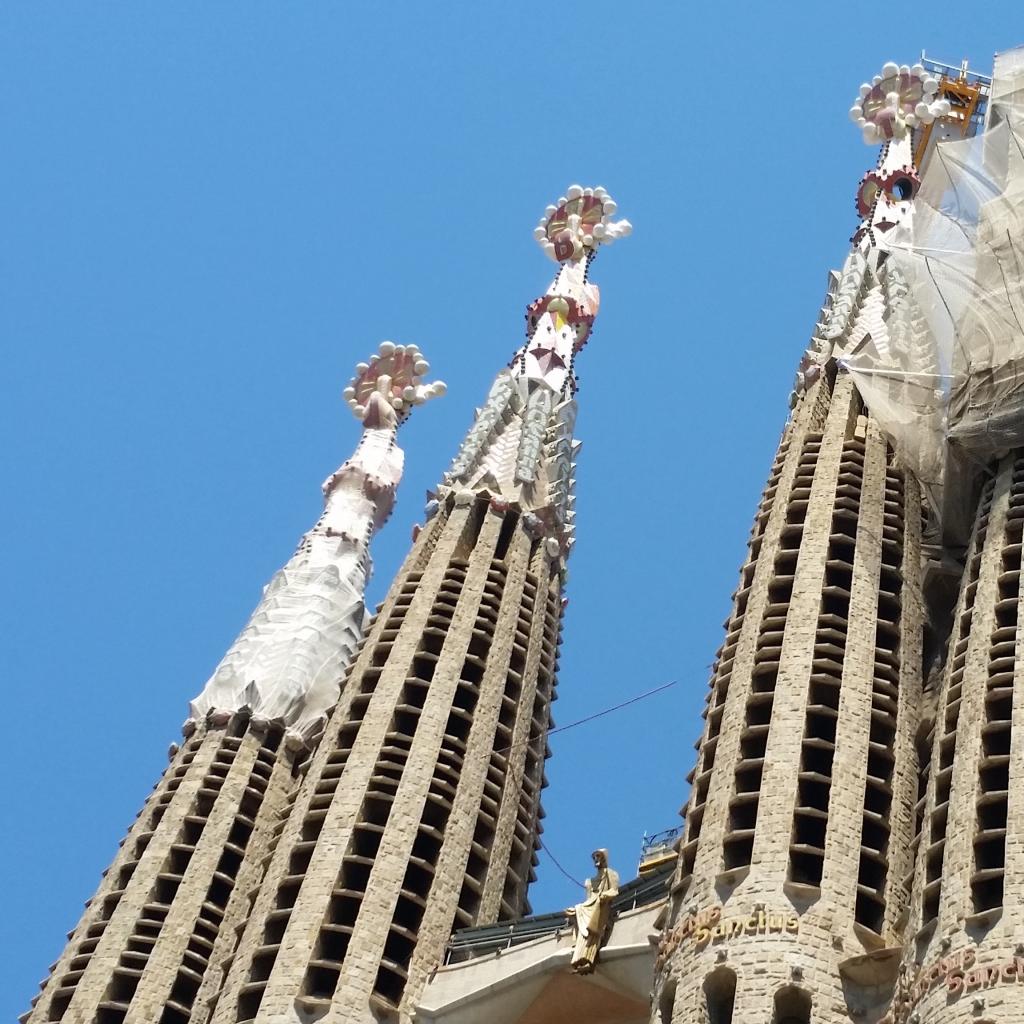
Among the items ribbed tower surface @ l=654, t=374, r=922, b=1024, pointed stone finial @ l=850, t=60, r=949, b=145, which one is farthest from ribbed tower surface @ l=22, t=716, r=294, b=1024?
pointed stone finial @ l=850, t=60, r=949, b=145

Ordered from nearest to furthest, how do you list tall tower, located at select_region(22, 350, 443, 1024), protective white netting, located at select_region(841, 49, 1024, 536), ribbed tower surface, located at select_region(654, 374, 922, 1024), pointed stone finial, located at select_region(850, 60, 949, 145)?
1. ribbed tower surface, located at select_region(654, 374, 922, 1024)
2. protective white netting, located at select_region(841, 49, 1024, 536)
3. tall tower, located at select_region(22, 350, 443, 1024)
4. pointed stone finial, located at select_region(850, 60, 949, 145)

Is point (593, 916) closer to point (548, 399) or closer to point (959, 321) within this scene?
point (959, 321)

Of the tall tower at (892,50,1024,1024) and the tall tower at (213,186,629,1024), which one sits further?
the tall tower at (213,186,629,1024)

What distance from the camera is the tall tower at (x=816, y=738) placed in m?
36.2

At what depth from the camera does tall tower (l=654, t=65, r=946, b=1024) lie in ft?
119

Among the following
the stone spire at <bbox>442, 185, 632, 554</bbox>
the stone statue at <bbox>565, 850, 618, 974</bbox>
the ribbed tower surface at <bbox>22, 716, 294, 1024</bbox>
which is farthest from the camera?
the stone spire at <bbox>442, 185, 632, 554</bbox>

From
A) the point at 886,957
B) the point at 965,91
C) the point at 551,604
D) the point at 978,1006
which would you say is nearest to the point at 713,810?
the point at 886,957

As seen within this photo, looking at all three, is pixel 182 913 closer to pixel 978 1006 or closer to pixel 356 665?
pixel 356 665

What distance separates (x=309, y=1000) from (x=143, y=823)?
873cm

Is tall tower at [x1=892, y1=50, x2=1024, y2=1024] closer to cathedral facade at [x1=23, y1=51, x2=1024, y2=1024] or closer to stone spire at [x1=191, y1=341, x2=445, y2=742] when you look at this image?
cathedral facade at [x1=23, y1=51, x2=1024, y2=1024]

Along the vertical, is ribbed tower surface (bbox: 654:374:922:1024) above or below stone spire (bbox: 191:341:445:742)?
below

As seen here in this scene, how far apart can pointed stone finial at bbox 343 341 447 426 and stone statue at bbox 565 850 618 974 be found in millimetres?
21214

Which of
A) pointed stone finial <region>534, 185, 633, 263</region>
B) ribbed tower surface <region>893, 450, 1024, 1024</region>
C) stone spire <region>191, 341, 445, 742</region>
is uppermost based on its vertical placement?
pointed stone finial <region>534, 185, 633, 263</region>

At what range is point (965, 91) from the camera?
65438mm
